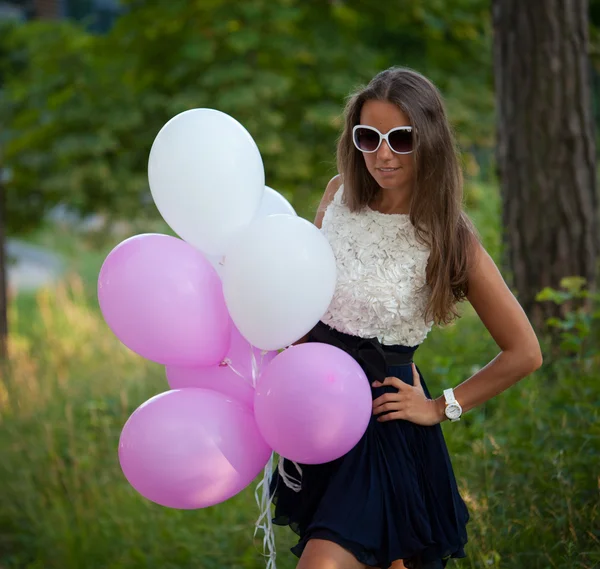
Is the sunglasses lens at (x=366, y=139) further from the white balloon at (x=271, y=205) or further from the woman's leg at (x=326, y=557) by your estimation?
the woman's leg at (x=326, y=557)

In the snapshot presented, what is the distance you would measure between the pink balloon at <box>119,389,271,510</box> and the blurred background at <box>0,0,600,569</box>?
932mm

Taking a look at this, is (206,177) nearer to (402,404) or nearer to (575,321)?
(402,404)

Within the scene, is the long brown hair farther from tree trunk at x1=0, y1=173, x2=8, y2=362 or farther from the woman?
tree trunk at x1=0, y1=173, x2=8, y2=362

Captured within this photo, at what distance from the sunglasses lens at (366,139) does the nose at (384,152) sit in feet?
0.08

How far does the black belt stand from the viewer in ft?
7.09

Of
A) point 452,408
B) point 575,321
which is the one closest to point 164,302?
point 452,408

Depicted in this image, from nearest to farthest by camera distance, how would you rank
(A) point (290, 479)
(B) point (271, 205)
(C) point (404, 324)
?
(C) point (404, 324) < (A) point (290, 479) < (B) point (271, 205)

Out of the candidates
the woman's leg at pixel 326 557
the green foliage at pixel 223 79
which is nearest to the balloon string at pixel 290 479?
the woman's leg at pixel 326 557

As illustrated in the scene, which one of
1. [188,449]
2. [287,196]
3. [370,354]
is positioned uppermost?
[370,354]

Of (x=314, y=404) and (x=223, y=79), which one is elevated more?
(x=314, y=404)

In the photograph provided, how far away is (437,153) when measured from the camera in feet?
7.00

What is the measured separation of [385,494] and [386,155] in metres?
0.89

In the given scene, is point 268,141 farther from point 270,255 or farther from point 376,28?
point 270,255

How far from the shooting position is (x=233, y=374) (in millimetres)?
2256
